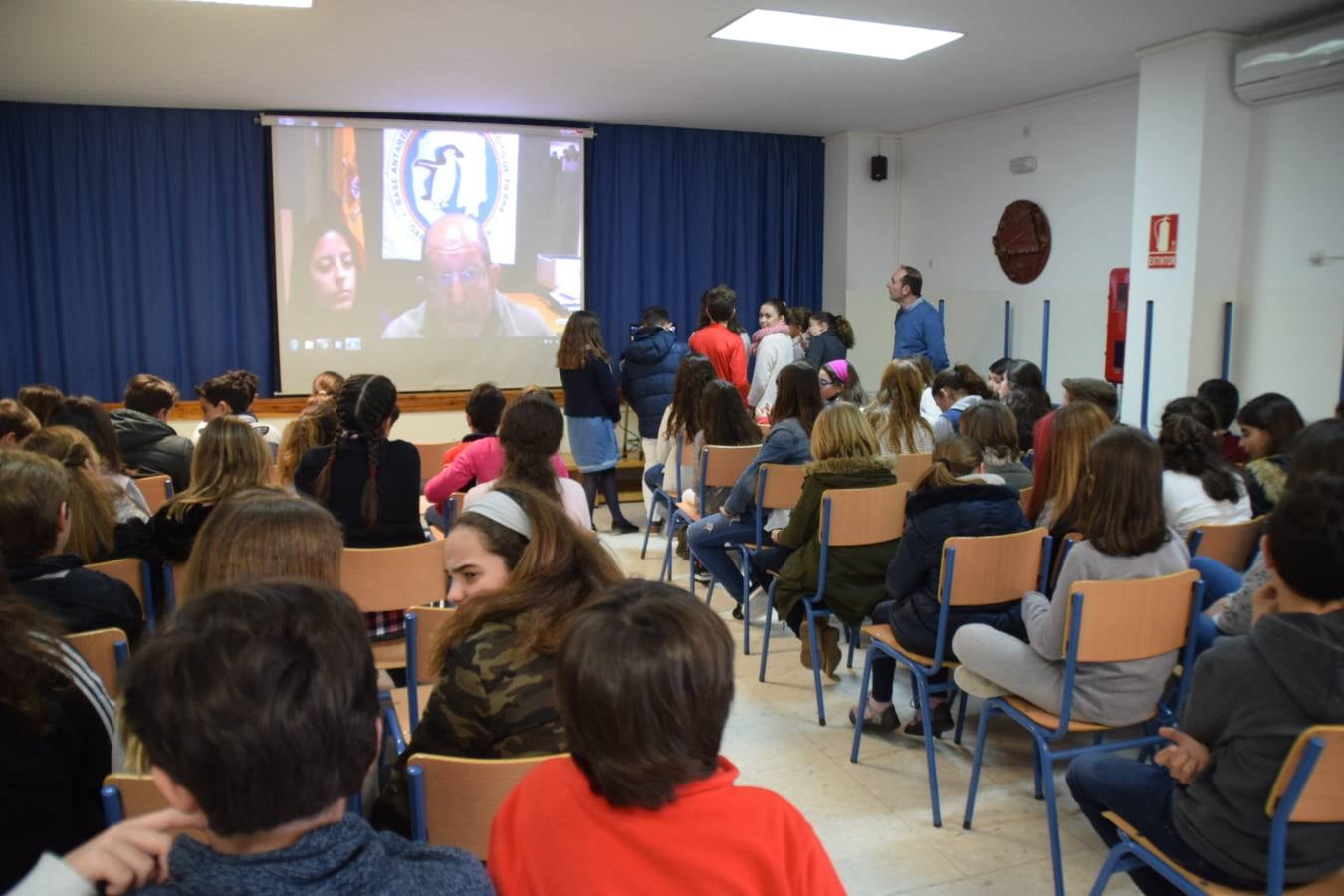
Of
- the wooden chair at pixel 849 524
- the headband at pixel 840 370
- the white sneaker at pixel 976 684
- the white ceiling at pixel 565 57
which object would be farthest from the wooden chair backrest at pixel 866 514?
the white ceiling at pixel 565 57

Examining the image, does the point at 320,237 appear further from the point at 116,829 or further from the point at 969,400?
the point at 116,829

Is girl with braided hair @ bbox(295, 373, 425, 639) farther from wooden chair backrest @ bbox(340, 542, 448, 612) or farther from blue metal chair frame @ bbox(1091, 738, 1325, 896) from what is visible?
blue metal chair frame @ bbox(1091, 738, 1325, 896)

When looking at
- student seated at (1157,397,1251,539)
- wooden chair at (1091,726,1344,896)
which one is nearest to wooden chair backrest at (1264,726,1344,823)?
wooden chair at (1091,726,1344,896)

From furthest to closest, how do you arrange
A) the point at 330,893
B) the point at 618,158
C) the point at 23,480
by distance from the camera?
the point at 618,158
the point at 23,480
the point at 330,893

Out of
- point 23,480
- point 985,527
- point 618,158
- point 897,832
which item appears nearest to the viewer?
point 23,480

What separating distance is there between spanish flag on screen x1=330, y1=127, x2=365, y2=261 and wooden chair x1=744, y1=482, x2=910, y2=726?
5316 millimetres

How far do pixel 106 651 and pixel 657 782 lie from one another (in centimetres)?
141

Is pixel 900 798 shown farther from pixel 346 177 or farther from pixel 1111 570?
pixel 346 177

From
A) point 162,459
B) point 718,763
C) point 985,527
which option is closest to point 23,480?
point 718,763

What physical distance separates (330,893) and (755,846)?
16.3 inches

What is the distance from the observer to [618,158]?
8094mm

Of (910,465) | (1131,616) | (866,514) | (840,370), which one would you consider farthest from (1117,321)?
(1131,616)

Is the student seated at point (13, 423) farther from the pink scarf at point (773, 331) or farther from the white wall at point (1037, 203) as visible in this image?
the white wall at point (1037, 203)

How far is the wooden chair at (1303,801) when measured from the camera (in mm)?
1504
